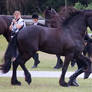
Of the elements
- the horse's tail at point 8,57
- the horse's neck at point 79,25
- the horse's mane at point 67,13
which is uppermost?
the horse's mane at point 67,13

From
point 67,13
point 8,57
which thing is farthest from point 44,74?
point 67,13

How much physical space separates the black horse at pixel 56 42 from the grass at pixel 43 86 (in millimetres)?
287

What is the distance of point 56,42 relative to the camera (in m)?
13.1

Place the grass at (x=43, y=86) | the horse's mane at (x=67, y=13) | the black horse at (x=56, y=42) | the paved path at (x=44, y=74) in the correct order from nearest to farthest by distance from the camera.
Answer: the grass at (x=43, y=86)
the black horse at (x=56, y=42)
the horse's mane at (x=67, y=13)
the paved path at (x=44, y=74)

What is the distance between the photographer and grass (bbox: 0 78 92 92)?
40.4 feet

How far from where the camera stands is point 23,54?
13.2 m

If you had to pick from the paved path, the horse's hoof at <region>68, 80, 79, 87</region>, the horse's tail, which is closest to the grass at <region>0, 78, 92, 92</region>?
the horse's hoof at <region>68, 80, 79, 87</region>

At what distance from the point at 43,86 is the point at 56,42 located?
1.22 meters

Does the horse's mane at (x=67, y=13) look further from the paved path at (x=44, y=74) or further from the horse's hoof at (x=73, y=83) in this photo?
the paved path at (x=44, y=74)

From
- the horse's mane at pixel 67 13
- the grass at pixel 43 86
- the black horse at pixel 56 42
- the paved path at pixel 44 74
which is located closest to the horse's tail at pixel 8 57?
the black horse at pixel 56 42

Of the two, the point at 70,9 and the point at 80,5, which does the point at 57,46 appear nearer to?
the point at 70,9

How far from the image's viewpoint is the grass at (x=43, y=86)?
12321 mm

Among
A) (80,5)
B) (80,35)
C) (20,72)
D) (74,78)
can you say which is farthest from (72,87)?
(80,5)

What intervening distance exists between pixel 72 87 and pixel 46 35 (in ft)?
5.10
